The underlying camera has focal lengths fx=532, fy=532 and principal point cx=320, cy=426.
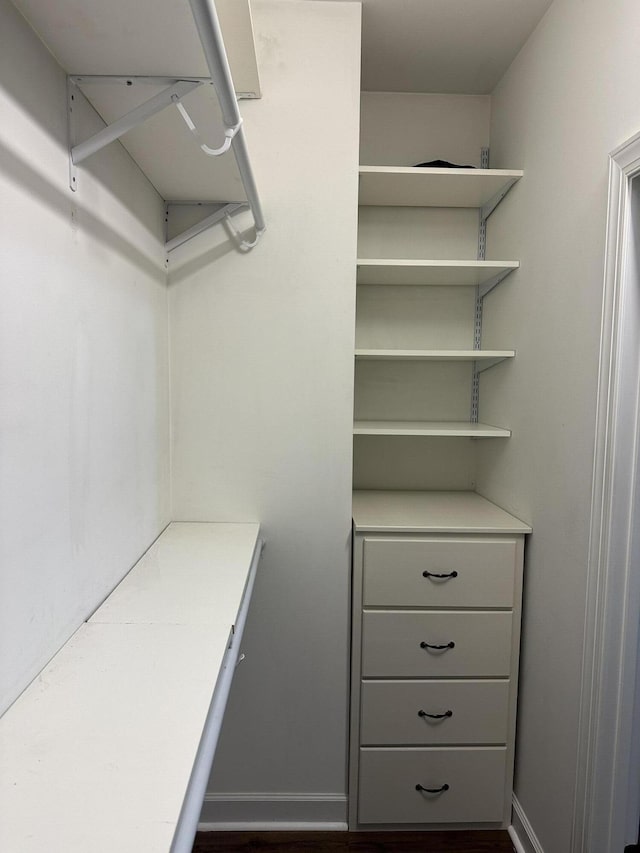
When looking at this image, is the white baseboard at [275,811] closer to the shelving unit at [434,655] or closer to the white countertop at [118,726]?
the shelving unit at [434,655]

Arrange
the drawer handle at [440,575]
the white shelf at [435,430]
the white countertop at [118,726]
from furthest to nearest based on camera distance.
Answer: the white shelf at [435,430]
the drawer handle at [440,575]
the white countertop at [118,726]

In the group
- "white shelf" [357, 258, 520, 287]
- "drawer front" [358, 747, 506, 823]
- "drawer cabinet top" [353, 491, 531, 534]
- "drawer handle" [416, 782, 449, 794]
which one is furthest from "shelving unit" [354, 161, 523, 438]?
"drawer handle" [416, 782, 449, 794]

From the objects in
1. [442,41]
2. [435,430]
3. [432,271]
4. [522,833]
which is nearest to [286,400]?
[435,430]

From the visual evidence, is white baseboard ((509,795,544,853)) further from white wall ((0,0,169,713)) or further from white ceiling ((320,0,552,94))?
white ceiling ((320,0,552,94))

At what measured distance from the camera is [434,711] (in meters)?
1.82

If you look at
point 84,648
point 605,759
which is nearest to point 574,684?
point 605,759

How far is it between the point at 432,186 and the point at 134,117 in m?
1.29

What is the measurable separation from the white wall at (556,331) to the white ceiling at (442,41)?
82 millimetres

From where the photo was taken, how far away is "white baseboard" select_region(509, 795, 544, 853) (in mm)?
1683

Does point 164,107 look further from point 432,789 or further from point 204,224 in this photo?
point 432,789

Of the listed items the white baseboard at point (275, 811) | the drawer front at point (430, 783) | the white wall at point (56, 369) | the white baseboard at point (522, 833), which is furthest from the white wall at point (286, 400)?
the white baseboard at point (522, 833)

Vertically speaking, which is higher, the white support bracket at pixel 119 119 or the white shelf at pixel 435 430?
the white support bracket at pixel 119 119

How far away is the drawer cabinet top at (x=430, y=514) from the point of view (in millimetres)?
1771

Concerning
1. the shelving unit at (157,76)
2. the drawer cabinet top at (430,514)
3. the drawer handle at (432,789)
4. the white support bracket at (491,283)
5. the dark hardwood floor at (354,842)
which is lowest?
the dark hardwood floor at (354,842)
